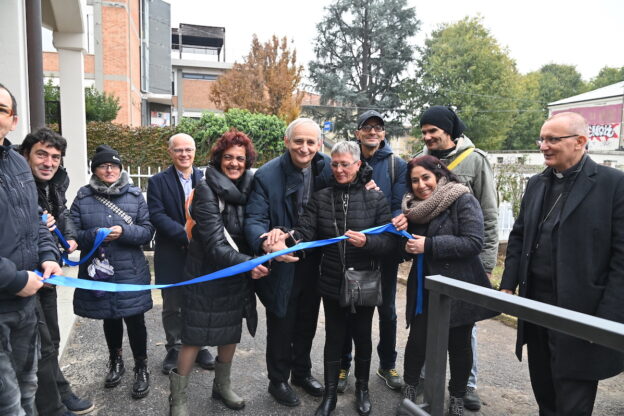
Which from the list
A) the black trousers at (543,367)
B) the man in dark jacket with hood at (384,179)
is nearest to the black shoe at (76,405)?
the man in dark jacket with hood at (384,179)

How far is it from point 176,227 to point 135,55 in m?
27.6

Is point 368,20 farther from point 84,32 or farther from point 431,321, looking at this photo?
point 431,321

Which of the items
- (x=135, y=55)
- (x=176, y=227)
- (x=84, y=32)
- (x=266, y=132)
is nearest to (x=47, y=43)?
(x=135, y=55)

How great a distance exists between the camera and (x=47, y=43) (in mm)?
19219

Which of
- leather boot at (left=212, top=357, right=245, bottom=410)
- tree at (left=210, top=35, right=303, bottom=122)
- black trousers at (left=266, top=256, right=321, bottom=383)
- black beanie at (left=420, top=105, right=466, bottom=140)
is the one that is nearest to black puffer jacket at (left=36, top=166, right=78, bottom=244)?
leather boot at (left=212, top=357, right=245, bottom=410)

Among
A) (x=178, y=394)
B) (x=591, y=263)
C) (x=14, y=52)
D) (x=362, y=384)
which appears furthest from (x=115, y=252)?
(x=591, y=263)

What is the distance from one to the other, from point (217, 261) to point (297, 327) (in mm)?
1072

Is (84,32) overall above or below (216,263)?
above

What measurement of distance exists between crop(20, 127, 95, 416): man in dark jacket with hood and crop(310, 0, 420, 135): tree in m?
29.0

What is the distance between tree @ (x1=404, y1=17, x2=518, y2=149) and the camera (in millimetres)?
34094

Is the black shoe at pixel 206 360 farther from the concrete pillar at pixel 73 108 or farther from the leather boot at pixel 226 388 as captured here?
the concrete pillar at pixel 73 108

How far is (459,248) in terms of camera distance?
2.88 meters

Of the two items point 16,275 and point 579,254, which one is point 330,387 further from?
point 16,275

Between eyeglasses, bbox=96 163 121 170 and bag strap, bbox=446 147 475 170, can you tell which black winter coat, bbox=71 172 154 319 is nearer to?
eyeglasses, bbox=96 163 121 170
